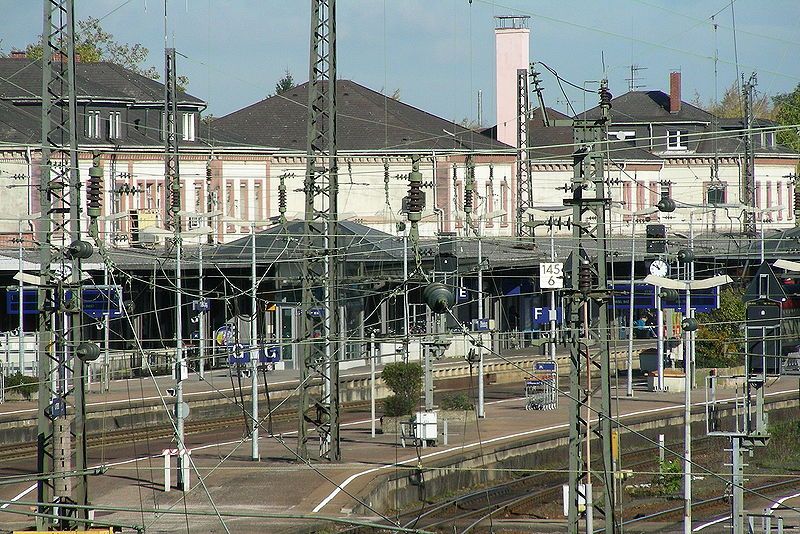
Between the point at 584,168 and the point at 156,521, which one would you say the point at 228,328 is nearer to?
the point at 156,521

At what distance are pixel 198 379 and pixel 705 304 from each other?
16632 mm

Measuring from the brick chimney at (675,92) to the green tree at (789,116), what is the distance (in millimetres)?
10341

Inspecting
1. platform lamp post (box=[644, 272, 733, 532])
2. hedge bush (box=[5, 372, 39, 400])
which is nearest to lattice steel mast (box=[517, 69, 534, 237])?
platform lamp post (box=[644, 272, 733, 532])

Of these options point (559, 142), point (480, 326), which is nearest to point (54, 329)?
point (480, 326)

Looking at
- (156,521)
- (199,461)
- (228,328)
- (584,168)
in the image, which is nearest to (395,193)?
(228,328)

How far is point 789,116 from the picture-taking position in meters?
104

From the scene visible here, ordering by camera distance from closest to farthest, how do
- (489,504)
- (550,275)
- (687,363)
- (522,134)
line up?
(687,363) → (489,504) → (550,275) → (522,134)

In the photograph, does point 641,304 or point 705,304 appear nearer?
point 705,304

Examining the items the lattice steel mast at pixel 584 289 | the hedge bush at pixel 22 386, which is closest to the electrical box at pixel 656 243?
the lattice steel mast at pixel 584 289

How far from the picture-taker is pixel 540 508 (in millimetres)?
28688

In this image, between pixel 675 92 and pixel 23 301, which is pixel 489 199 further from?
pixel 23 301

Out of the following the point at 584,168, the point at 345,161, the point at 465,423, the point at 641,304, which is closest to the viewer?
the point at 584,168

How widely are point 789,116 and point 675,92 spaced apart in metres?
24.6

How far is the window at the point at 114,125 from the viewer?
61.2 m
